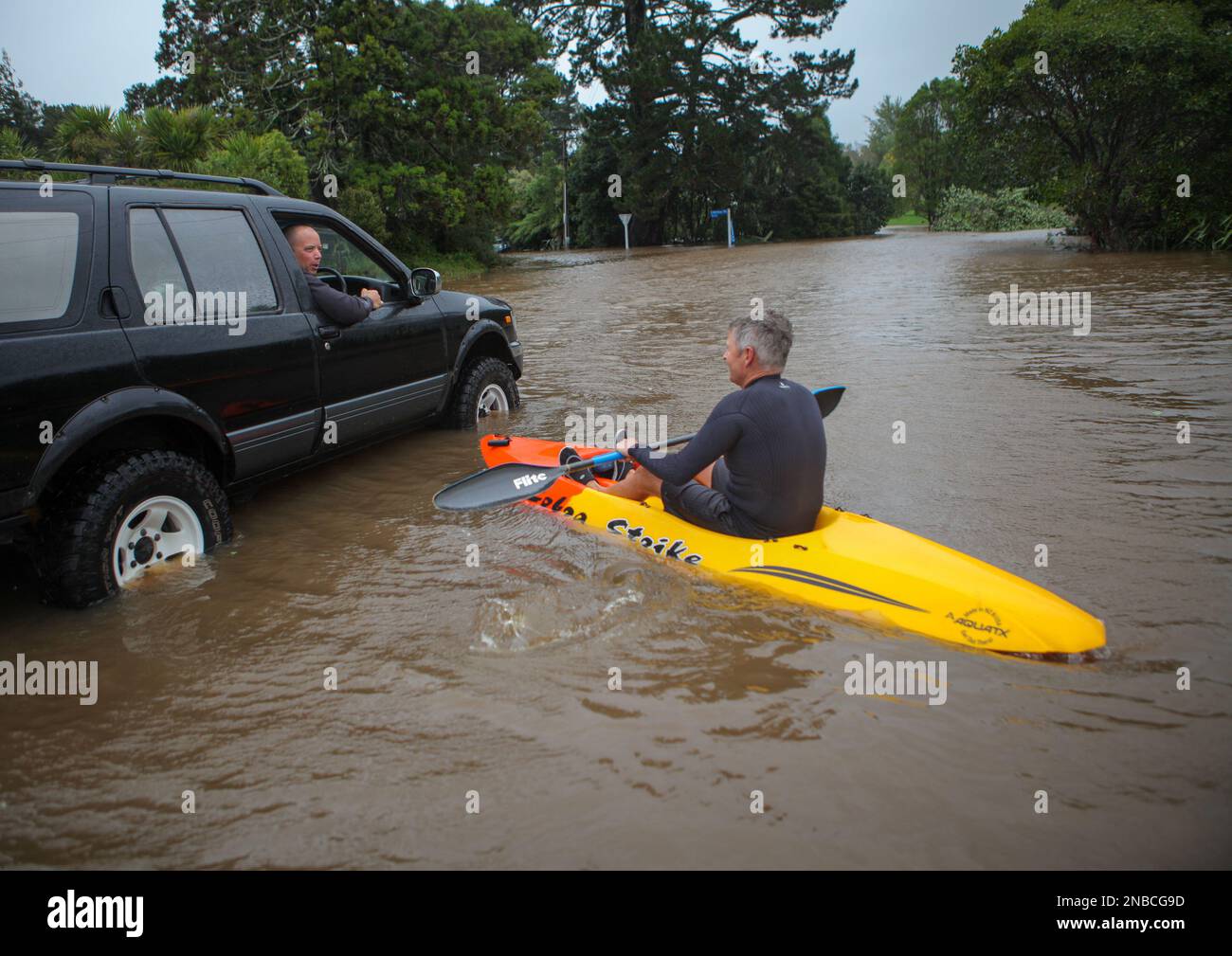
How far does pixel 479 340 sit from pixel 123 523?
11.6ft

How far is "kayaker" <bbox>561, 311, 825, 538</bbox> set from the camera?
412 cm

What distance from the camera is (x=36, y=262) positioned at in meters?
3.81

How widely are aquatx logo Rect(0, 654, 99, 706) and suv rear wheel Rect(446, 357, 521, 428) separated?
12.3 feet

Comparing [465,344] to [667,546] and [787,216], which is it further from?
[787,216]

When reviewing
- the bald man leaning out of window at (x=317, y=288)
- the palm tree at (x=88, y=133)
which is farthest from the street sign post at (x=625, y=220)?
the bald man leaning out of window at (x=317, y=288)

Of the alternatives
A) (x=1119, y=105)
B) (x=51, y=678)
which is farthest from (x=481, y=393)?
(x=1119, y=105)

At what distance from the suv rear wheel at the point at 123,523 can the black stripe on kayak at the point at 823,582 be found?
2.73m

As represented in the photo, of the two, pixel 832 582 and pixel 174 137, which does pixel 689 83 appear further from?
pixel 832 582

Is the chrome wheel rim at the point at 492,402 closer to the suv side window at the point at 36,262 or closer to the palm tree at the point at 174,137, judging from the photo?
the suv side window at the point at 36,262
